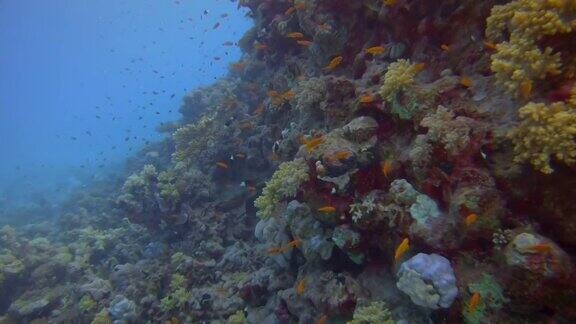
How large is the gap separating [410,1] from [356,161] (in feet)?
10.2

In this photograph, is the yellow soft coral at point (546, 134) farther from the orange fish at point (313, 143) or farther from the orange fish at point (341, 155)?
the orange fish at point (313, 143)

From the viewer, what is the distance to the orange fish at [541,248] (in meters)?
3.46

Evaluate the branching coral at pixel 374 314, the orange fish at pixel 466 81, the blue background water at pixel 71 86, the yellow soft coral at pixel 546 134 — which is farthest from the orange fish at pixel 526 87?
the blue background water at pixel 71 86

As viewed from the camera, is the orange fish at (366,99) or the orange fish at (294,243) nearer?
the orange fish at (366,99)

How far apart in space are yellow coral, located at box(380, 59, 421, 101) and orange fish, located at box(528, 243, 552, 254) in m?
2.69

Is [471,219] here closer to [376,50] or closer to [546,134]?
[546,134]

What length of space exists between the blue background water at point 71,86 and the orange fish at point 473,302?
54.3 feet

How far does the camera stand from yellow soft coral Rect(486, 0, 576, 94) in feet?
12.4

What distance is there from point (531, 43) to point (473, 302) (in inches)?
114

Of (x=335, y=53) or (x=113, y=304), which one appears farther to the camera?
(x=113, y=304)

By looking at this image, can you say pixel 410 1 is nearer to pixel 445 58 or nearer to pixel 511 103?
pixel 445 58

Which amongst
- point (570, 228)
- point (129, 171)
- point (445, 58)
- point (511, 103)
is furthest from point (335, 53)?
point (129, 171)

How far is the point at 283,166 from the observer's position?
666cm

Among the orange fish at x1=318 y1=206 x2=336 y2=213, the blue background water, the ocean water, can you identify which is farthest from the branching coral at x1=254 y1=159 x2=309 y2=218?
the blue background water
